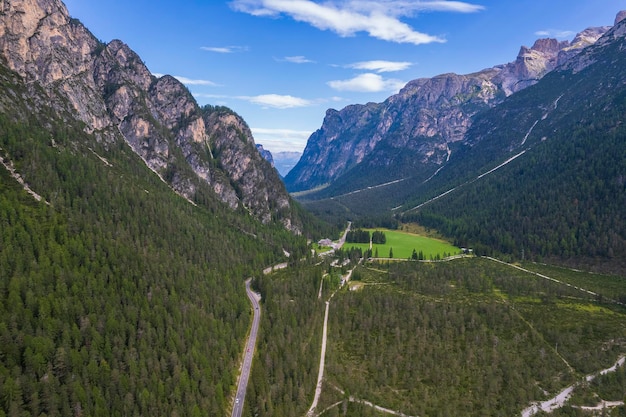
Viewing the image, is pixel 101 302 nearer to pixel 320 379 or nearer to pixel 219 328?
pixel 219 328

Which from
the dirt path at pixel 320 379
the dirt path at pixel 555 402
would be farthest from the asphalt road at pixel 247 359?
the dirt path at pixel 555 402

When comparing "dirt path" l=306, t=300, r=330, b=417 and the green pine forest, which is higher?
the green pine forest

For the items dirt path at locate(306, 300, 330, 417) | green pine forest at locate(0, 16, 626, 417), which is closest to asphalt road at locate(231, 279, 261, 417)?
green pine forest at locate(0, 16, 626, 417)

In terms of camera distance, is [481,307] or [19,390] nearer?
[19,390]

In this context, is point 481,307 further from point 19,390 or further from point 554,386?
point 19,390

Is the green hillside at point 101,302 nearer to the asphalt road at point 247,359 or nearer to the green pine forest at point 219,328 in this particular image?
the green pine forest at point 219,328

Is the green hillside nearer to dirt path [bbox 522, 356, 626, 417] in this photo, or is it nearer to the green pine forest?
the green pine forest

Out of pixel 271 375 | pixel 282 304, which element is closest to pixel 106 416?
pixel 271 375

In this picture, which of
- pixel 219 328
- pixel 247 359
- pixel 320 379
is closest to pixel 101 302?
pixel 219 328
